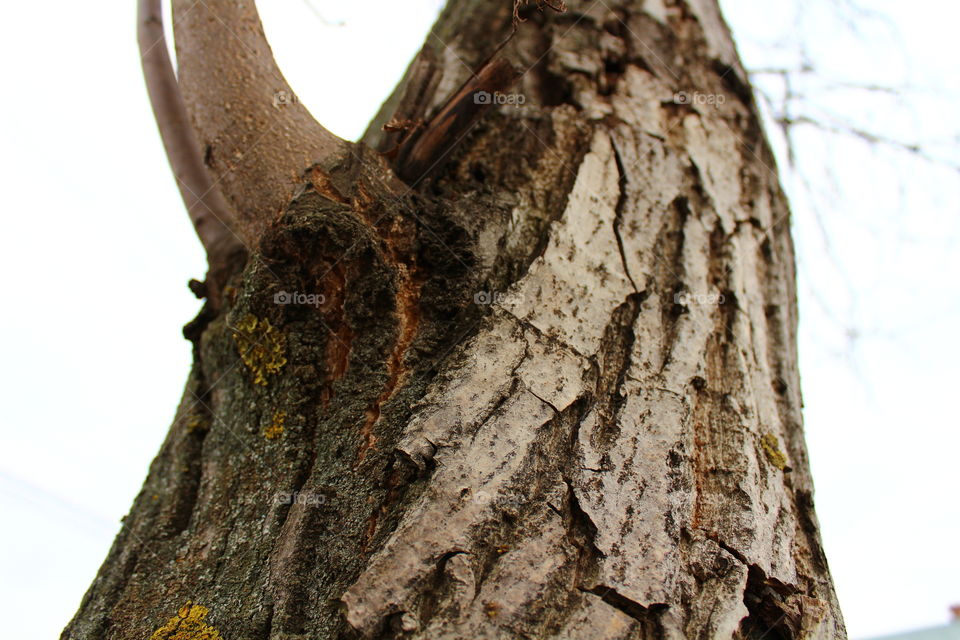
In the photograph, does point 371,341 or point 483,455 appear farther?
point 371,341

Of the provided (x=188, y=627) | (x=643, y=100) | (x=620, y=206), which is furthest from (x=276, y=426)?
(x=643, y=100)

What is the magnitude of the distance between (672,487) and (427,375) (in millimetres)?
433

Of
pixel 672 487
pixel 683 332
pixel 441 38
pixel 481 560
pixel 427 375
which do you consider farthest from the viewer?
pixel 441 38

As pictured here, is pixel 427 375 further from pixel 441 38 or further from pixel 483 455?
pixel 441 38

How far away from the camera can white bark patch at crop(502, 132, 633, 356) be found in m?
1.16

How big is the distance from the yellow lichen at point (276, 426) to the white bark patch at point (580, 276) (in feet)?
1.50

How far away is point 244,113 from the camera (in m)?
1.45

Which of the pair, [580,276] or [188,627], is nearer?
[188,627]

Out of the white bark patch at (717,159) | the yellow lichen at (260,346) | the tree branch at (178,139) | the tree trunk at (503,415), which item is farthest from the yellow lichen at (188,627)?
the white bark patch at (717,159)

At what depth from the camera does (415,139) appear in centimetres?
142

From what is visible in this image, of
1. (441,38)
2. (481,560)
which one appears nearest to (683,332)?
(481,560)

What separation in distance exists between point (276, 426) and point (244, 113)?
703mm

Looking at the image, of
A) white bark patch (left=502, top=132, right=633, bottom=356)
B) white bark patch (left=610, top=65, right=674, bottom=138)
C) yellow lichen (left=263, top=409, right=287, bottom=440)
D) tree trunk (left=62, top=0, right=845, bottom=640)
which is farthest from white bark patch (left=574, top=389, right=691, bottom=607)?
white bark patch (left=610, top=65, right=674, bottom=138)

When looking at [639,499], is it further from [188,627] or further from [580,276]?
[188,627]
